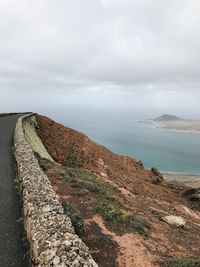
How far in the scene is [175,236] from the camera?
51.1ft

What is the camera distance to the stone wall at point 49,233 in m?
7.32

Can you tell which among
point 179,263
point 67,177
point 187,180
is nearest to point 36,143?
point 67,177

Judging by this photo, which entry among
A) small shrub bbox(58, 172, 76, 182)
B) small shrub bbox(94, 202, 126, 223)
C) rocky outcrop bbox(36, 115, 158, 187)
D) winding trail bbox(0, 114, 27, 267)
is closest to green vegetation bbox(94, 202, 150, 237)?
small shrub bbox(94, 202, 126, 223)

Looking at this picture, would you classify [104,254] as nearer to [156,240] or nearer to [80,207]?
[156,240]

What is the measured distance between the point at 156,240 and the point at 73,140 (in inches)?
1234

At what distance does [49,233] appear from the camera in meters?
8.43

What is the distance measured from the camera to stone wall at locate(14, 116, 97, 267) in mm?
7315

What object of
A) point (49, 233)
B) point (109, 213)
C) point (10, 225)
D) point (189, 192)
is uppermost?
point (49, 233)

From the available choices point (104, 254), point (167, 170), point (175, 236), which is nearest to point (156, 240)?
point (175, 236)

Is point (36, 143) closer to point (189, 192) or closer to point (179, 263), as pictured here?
point (189, 192)

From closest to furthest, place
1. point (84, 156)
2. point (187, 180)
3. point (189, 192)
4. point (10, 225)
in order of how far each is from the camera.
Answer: point (10, 225), point (84, 156), point (189, 192), point (187, 180)

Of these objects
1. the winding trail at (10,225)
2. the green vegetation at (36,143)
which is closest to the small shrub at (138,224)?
the winding trail at (10,225)

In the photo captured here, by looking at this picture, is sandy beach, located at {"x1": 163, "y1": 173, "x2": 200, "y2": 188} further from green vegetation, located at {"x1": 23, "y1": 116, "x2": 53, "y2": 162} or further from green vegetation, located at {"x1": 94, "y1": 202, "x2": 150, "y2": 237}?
green vegetation, located at {"x1": 94, "y1": 202, "x2": 150, "y2": 237}

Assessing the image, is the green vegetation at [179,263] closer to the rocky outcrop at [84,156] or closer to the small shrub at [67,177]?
the small shrub at [67,177]
